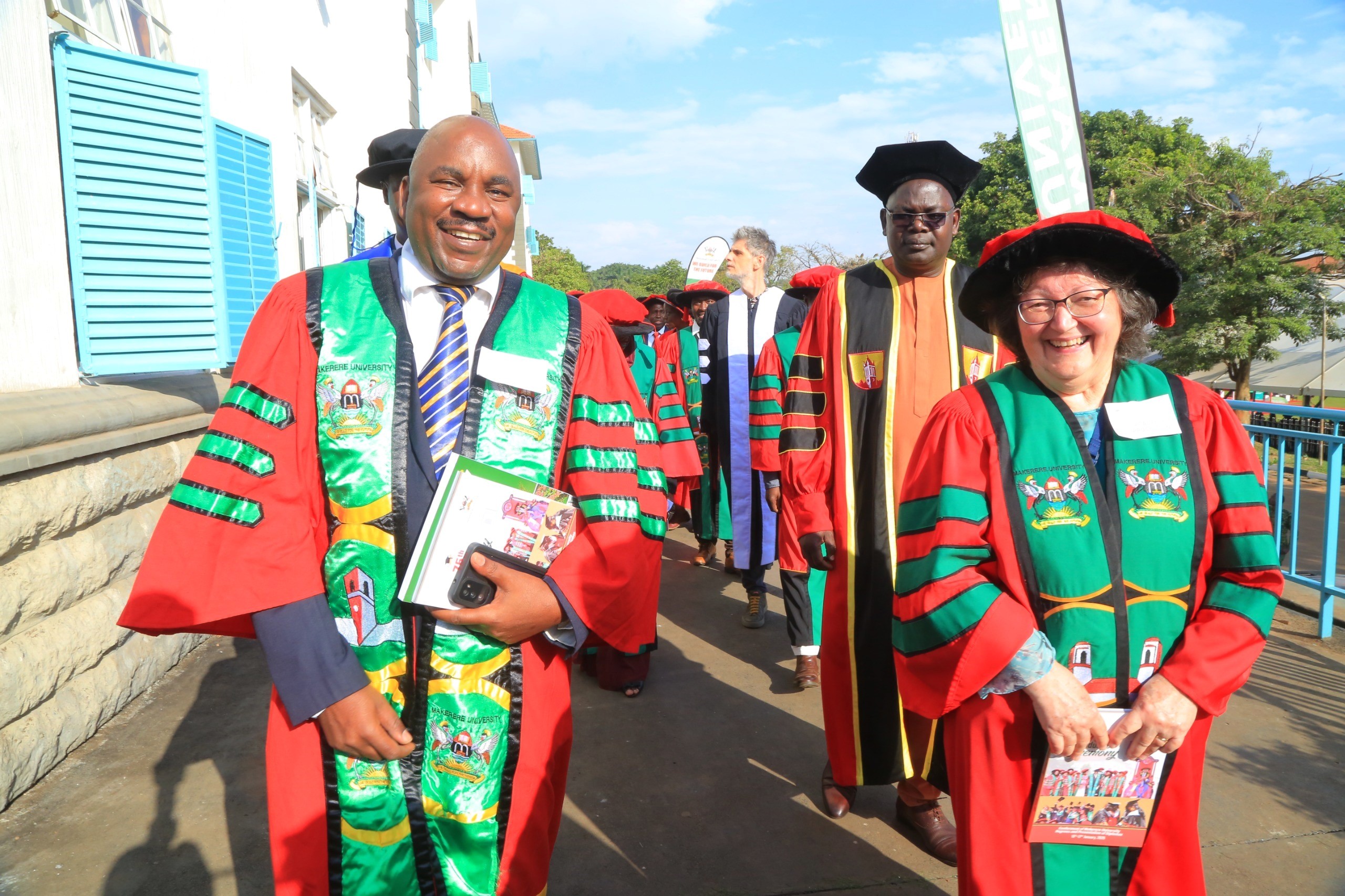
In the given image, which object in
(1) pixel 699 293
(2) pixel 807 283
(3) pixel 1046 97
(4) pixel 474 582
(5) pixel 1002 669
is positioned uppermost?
(3) pixel 1046 97

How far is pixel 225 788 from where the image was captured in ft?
12.0

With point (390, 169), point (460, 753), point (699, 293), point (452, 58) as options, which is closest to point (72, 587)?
point (390, 169)

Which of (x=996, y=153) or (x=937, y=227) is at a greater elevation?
(x=996, y=153)

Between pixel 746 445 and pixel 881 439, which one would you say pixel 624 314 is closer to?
pixel 746 445

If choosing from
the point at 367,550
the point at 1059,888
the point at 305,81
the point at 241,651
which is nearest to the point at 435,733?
the point at 367,550

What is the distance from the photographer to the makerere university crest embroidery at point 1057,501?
183 centimetres

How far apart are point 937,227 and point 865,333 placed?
45 centimetres

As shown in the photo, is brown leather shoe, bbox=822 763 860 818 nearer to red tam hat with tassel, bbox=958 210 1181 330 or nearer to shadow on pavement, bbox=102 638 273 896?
shadow on pavement, bbox=102 638 273 896

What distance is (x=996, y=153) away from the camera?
34.8 metres

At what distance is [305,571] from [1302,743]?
4316mm

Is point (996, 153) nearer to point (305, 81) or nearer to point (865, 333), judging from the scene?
point (305, 81)

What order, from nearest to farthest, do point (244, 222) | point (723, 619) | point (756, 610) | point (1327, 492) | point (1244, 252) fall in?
point (1327, 492)
point (756, 610)
point (244, 222)
point (723, 619)
point (1244, 252)

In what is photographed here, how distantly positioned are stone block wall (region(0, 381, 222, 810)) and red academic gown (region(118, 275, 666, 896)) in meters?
2.21

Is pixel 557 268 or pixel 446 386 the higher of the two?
pixel 557 268
